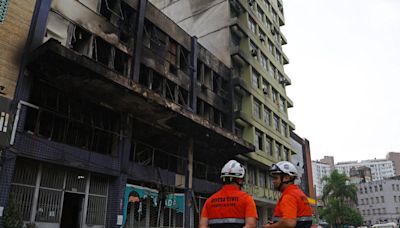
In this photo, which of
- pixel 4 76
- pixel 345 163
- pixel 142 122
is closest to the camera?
pixel 4 76

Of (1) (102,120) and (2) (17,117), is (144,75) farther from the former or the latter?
(2) (17,117)

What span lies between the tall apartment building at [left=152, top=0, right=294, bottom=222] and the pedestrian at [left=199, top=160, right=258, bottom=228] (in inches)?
892

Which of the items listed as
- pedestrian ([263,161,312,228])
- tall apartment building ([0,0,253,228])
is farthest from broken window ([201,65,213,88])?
pedestrian ([263,161,312,228])

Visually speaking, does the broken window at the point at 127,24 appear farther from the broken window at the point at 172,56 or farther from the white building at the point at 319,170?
the white building at the point at 319,170

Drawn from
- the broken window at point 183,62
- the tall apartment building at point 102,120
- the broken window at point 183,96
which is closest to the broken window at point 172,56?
the tall apartment building at point 102,120

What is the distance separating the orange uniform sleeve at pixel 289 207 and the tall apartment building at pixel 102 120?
1081cm

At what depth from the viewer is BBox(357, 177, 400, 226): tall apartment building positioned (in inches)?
2882

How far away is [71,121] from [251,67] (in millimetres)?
19662

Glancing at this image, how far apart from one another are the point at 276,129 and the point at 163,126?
18713mm

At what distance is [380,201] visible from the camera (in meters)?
76.1

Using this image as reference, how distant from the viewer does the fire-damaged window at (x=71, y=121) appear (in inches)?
529

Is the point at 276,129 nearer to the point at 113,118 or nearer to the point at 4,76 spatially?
the point at 113,118

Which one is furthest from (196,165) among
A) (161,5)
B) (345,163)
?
(345,163)

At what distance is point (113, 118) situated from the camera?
16469 mm
